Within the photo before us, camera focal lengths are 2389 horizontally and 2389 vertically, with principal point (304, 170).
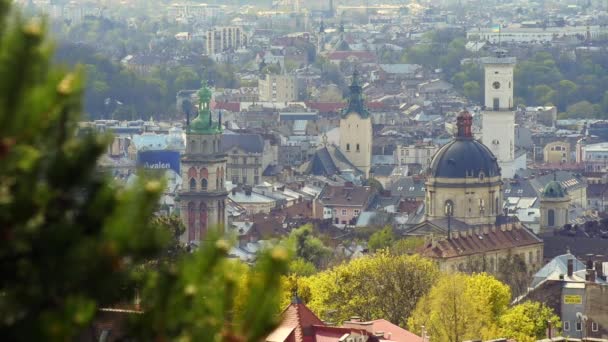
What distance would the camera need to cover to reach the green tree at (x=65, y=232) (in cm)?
859

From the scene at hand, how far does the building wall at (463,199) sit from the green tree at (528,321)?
31284 millimetres

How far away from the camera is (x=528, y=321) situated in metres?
47.2

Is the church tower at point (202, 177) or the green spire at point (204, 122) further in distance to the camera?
the green spire at point (204, 122)

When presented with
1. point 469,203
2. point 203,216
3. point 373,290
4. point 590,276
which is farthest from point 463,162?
point 373,290

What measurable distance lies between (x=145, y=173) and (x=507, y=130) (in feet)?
322

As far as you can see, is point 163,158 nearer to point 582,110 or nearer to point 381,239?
point 381,239

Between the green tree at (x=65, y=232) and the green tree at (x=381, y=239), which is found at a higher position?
the green tree at (x=65, y=232)

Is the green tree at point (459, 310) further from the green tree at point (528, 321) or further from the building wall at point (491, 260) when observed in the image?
the building wall at point (491, 260)

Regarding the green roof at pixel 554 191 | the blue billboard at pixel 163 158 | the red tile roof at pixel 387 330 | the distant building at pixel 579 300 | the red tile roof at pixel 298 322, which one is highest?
the red tile roof at pixel 298 322

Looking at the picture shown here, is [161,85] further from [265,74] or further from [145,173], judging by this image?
[145,173]

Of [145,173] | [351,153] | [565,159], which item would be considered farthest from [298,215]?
[145,173]

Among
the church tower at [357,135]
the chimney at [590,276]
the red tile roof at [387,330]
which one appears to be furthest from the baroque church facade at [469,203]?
the church tower at [357,135]

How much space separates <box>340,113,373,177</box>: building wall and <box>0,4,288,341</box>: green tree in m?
110

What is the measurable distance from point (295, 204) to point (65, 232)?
3649 inches
